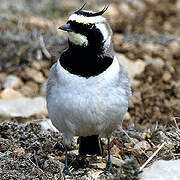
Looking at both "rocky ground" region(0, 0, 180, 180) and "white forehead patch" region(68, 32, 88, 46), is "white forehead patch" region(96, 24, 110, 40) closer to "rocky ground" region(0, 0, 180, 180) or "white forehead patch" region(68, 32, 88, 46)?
"white forehead patch" region(68, 32, 88, 46)

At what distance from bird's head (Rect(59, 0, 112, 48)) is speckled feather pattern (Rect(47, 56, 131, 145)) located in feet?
0.82

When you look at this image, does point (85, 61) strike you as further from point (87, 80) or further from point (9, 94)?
point (9, 94)

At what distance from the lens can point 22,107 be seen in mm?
7125

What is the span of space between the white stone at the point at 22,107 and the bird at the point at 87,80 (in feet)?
7.55

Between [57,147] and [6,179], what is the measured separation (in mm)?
1094

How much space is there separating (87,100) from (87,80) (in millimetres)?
163

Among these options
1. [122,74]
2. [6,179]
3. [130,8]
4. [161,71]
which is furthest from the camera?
[130,8]

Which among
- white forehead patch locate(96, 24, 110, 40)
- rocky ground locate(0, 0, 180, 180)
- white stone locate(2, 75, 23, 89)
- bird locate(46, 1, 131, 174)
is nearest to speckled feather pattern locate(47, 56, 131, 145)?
bird locate(46, 1, 131, 174)

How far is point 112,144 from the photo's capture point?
548 centimetres

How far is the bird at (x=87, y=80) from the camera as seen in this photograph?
14.5ft

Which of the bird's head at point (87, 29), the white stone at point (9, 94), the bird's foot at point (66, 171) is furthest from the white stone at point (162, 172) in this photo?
the white stone at point (9, 94)

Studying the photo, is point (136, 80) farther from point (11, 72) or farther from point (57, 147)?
point (57, 147)

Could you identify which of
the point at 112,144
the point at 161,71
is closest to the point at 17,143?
the point at 112,144

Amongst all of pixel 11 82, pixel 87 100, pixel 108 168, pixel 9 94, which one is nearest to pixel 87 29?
pixel 87 100
